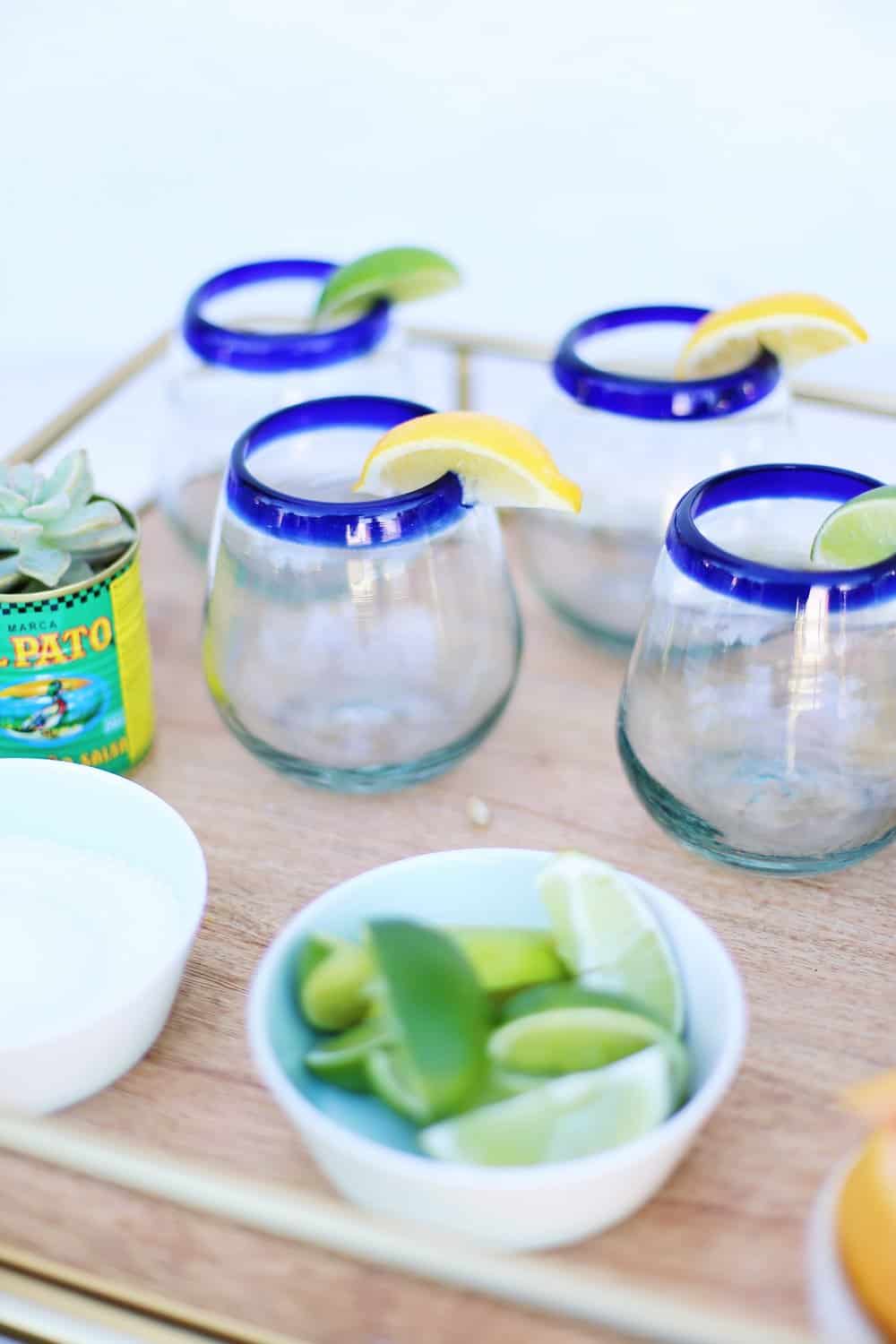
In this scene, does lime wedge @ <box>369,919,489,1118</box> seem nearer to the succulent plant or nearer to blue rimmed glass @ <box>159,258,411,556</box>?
the succulent plant

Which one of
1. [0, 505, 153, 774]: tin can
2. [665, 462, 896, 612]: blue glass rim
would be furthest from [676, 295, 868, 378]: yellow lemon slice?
[0, 505, 153, 774]: tin can

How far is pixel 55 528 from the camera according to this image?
0.55 meters

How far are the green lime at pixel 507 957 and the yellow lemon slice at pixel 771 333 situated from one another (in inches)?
11.4

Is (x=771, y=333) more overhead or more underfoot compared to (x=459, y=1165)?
more overhead

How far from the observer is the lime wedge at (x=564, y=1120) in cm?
38

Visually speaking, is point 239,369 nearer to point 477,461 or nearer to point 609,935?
point 477,461

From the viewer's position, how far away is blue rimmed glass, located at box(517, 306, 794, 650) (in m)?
0.60

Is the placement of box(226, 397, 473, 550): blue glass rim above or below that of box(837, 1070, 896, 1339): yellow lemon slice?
above

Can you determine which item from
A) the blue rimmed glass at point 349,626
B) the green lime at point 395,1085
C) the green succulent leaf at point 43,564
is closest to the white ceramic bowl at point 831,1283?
the green lime at point 395,1085

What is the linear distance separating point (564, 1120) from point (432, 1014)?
5 centimetres

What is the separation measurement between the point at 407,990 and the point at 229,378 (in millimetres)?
400

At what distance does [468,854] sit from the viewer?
1.48 feet

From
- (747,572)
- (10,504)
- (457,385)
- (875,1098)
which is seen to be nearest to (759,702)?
(747,572)

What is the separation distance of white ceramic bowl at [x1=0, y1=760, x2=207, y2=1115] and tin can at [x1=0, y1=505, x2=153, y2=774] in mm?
40
